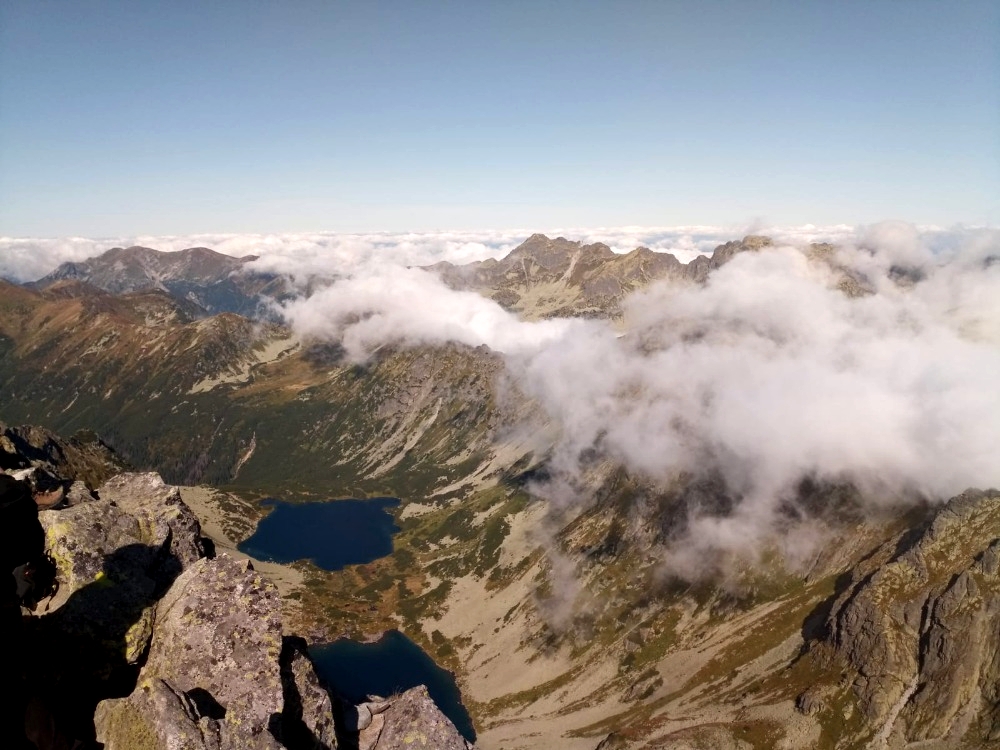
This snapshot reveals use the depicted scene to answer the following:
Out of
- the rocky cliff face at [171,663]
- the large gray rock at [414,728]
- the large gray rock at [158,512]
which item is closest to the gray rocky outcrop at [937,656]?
the large gray rock at [414,728]

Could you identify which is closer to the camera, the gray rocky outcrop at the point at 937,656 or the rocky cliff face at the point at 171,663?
the rocky cliff face at the point at 171,663

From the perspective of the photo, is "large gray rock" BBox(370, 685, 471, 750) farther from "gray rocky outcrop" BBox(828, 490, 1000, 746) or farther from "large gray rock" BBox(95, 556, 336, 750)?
"gray rocky outcrop" BBox(828, 490, 1000, 746)

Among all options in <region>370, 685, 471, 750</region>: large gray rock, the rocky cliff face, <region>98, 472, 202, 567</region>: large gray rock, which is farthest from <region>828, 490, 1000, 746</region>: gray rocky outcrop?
<region>98, 472, 202, 567</region>: large gray rock

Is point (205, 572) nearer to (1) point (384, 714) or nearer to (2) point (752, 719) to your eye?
(1) point (384, 714)

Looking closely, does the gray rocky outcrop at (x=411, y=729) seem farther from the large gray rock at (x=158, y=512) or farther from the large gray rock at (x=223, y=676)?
the large gray rock at (x=158, y=512)

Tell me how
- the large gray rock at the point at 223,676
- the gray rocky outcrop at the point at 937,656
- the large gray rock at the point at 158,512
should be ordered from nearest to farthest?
1. the large gray rock at the point at 223,676
2. the large gray rock at the point at 158,512
3. the gray rocky outcrop at the point at 937,656

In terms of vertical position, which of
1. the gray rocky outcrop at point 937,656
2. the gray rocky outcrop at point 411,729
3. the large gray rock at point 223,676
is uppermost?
the large gray rock at point 223,676
